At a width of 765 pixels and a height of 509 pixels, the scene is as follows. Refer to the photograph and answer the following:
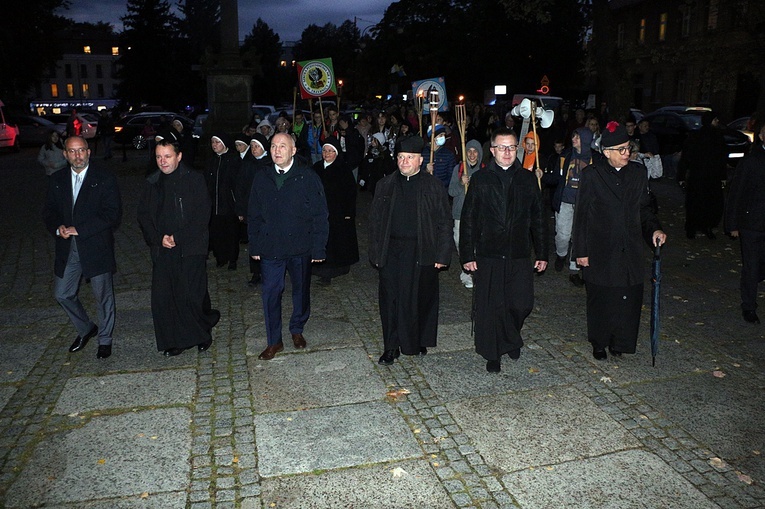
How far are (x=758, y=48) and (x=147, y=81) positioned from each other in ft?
162

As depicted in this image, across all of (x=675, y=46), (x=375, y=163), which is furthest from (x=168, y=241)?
(x=675, y=46)

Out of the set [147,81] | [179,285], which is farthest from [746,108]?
[147,81]

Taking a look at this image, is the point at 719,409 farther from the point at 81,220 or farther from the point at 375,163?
the point at 375,163

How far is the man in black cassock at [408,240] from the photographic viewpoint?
252 inches

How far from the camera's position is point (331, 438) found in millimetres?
5285

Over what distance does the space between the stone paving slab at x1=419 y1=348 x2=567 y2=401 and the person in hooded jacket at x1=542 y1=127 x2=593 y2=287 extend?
271 cm

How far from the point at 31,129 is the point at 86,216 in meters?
34.0

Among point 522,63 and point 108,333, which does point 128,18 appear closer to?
point 522,63

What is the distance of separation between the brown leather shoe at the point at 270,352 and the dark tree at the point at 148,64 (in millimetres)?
55055

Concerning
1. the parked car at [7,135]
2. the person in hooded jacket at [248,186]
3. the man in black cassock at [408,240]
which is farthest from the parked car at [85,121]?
the man in black cassock at [408,240]

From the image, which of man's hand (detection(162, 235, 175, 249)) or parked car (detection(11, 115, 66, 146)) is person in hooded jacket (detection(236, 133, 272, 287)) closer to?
man's hand (detection(162, 235, 175, 249))

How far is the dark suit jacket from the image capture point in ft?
21.7

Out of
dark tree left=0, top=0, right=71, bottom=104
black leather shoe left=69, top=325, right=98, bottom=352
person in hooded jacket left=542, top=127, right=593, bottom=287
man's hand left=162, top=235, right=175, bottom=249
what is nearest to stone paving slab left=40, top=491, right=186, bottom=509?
man's hand left=162, top=235, right=175, bottom=249

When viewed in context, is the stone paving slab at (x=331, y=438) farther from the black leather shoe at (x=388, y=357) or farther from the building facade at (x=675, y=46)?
the building facade at (x=675, y=46)
